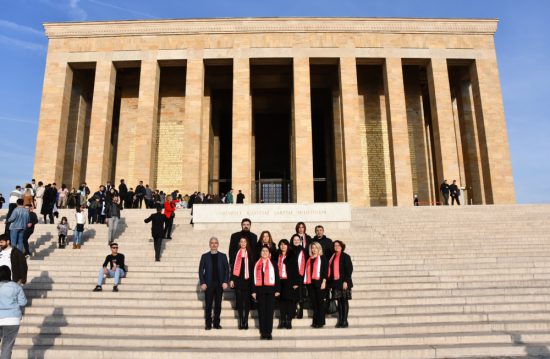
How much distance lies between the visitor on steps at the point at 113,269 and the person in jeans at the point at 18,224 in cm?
254

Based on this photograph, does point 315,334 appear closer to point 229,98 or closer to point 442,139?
point 442,139

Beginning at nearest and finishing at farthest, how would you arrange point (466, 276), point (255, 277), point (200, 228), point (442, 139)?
point (255, 277)
point (466, 276)
point (200, 228)
point (442, 139)

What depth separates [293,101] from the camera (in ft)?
71.4

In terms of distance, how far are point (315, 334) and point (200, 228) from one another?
736 cm

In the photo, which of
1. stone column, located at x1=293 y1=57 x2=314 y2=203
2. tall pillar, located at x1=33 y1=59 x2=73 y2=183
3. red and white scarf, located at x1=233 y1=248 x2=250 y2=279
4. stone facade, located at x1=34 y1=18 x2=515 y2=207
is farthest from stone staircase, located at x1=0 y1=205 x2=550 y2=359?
tall pillar, located at x1=33 y1=59 x2=73 y2=183

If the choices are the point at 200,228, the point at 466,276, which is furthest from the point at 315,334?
the point at 200,228

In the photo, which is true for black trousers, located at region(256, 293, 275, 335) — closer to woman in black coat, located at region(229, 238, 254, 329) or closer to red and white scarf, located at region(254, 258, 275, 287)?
red and white scarf, located at region(254, 258, 275, 287)

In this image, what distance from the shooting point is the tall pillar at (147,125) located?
20578mm

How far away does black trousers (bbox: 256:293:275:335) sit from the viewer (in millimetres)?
5359

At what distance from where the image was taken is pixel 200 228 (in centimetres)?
1226

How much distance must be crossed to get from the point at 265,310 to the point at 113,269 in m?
3.53

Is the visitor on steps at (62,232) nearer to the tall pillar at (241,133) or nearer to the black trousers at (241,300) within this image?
the black trousers at (241,300)

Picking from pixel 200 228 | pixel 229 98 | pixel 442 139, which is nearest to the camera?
pixel 200 228

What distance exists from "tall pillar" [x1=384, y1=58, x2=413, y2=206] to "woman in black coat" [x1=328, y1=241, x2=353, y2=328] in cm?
1523
